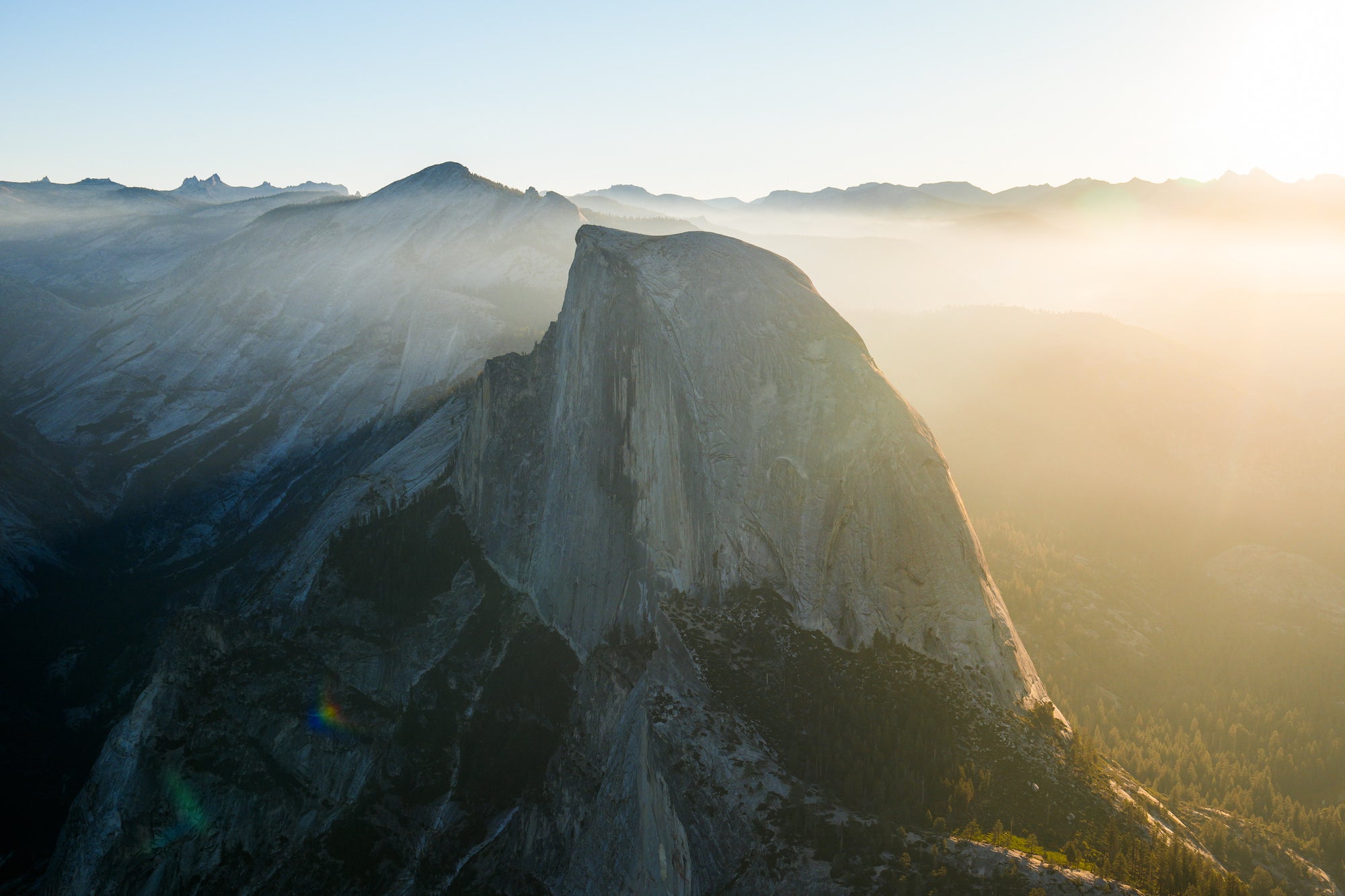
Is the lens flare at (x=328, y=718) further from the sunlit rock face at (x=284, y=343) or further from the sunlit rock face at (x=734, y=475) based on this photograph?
the sunlit rock face at (x=284, y=343)

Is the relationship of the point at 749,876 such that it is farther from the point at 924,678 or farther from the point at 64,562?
the point at 64,562

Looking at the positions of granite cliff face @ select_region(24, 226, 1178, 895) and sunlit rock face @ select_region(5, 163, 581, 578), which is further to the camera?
sunlit rock face @ select_region(5, 163, 581, 578)

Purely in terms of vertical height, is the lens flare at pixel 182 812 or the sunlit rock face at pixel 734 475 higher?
the sunlit rock face at pixel 734 475

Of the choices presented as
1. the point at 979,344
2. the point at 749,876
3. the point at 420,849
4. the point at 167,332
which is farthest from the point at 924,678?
the point at 167,332

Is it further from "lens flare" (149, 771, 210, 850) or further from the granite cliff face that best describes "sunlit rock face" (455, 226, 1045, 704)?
"lens flare" (149, 771, 210, 850)

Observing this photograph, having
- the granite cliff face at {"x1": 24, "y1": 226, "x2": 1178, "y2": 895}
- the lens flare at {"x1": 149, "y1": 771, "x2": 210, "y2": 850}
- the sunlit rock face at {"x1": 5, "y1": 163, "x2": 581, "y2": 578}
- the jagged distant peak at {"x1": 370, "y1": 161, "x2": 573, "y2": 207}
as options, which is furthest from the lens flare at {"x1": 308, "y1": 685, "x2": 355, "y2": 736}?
the jagged distant peak at {"x1": 370, "y1": 161, "x2": 573, "y2": 207}

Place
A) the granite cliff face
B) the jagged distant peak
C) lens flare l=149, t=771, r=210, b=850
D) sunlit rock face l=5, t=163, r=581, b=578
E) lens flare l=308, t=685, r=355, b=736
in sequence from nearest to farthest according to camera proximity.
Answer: the granite cliff face → lens flare l=149, t=771, r=210, b=850 → lens flare l=308, t=685, r=355, b=736 → sunlit rock face l=5, t=163, r=581, b=578 → the jagged distant peak

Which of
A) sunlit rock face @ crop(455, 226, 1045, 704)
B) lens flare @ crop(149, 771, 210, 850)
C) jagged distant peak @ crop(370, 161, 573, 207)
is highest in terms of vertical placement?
jagged distant peak @ crop(370, 161, 573, 207)

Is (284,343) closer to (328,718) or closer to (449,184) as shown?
(449,184)

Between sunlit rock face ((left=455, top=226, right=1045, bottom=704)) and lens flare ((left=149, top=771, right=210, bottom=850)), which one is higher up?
sunlit rock face ((left=455, top=226, right=1045, bottom=704))

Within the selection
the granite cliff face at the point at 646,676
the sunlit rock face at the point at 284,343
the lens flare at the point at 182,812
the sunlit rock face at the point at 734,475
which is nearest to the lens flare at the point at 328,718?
the granite cliff face at the point at 646,676
